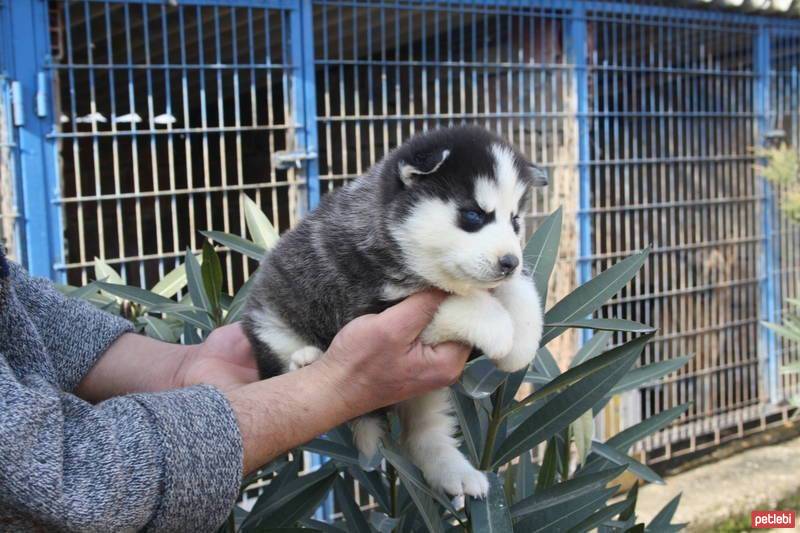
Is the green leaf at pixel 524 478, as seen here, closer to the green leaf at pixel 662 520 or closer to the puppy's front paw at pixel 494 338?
the green leaf at pixel 662 520

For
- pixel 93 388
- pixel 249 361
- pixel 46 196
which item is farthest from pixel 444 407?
pixel 46 196

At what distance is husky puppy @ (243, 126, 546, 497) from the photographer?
68.0 inches

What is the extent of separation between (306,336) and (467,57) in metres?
4.18

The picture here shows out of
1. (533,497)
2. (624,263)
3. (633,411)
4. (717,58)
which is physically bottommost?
(633,411)

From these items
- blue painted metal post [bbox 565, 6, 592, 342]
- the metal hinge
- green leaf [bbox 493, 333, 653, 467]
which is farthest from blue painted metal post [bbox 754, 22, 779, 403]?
green leaf [bbox 493, 333, 653, 467]

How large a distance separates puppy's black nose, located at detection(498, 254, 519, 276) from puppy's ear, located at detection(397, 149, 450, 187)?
0.82 feet

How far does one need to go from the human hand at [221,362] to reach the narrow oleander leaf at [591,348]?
90 cm

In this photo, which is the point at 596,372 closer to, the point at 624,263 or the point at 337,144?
the point at 624,263

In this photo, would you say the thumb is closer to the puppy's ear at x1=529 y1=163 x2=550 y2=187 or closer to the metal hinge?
the puppy's ear at x1=529 y1=163 x2=550 y2=187

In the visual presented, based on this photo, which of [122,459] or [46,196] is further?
[46,196]

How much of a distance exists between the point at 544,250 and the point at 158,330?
1.15 m

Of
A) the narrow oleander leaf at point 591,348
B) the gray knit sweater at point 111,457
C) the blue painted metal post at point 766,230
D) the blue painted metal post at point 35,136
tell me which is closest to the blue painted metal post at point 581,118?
the blue painted metal post at point 766,230

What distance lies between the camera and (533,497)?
184cm

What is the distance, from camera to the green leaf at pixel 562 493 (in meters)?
1.79
